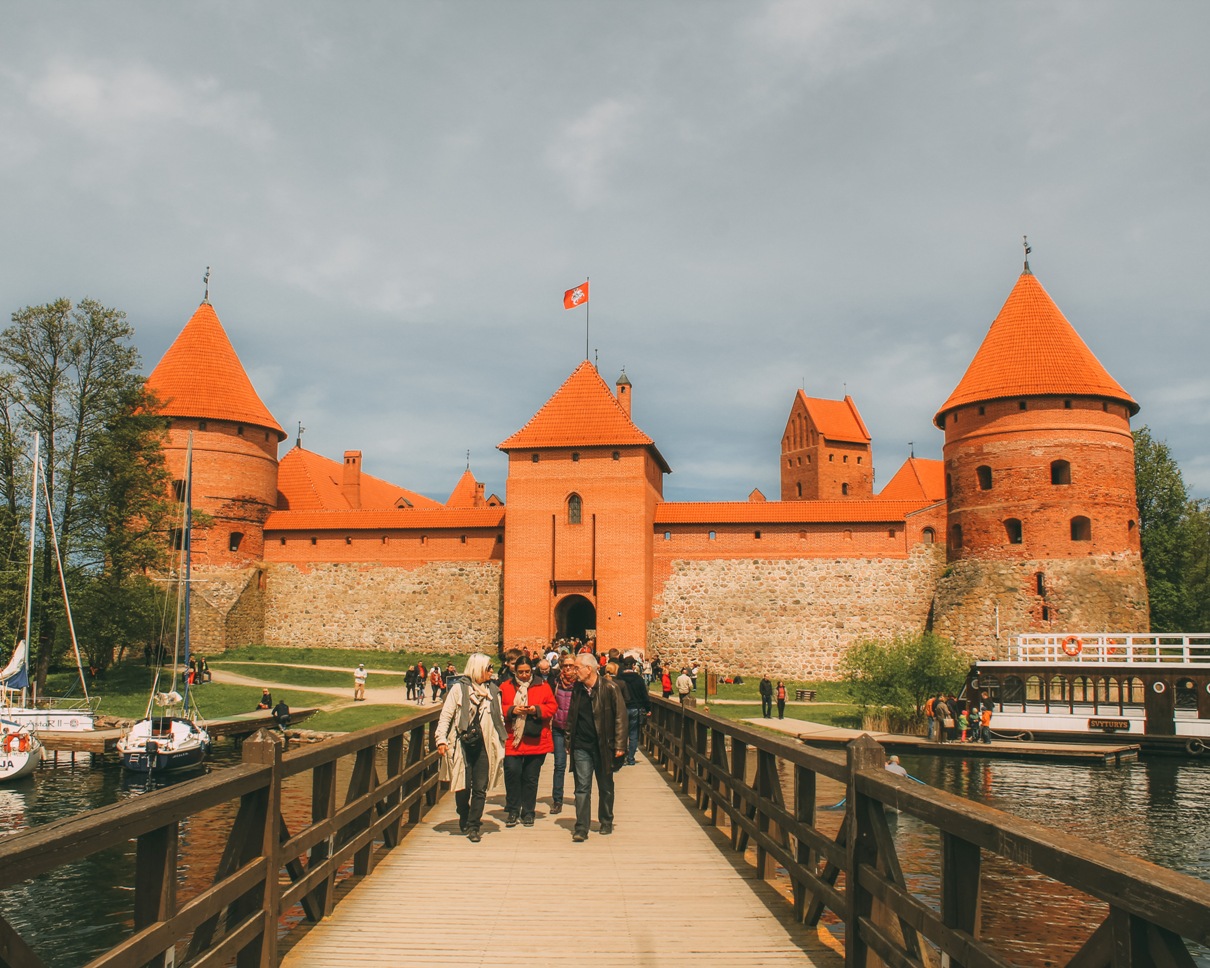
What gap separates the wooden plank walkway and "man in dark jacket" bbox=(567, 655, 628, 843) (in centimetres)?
41

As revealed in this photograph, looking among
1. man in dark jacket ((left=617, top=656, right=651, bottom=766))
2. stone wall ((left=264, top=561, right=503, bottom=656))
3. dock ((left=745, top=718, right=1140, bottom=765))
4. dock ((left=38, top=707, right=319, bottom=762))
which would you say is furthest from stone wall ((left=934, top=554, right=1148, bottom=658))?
man in dark jacket ((left=617, top=656, right=651, bottom=766))

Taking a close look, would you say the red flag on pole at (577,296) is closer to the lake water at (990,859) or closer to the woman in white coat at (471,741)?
the lake water at (990,859)

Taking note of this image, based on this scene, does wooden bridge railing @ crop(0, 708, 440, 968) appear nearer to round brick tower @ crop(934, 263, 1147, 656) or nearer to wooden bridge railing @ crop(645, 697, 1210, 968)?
wooden bridge railing @ crop(645, 697, 1210, 968)

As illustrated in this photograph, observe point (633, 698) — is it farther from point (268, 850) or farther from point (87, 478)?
point (87, 478)

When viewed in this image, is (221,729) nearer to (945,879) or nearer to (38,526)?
(38,526)

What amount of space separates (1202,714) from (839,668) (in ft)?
34.3

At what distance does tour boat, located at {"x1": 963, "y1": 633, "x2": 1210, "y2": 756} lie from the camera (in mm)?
23141

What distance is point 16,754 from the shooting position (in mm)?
17531

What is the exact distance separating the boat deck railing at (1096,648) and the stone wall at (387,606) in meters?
16.2

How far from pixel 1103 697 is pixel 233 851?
27.7 m

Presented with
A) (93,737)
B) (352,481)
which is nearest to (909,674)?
(93,737)

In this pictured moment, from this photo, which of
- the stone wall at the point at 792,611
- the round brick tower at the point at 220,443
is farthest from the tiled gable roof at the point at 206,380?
the stone wall at the point at 792,611

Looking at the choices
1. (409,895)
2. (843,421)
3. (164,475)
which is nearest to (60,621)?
(164,475)

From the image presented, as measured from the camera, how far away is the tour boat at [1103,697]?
75.9 ft
